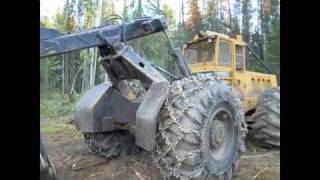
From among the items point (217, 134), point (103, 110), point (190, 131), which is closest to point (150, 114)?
point (190, 131)

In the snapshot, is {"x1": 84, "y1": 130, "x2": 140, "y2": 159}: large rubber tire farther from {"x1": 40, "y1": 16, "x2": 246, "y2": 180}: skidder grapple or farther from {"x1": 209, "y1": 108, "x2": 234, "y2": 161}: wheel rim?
{"x1": 209, "y1": 108, "x2": 234, "y2": 161}: wheel rim

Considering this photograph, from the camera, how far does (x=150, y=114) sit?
2.36m

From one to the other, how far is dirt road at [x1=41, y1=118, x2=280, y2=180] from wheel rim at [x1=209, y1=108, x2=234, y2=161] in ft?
1.06

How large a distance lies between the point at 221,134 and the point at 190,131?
40 centimetres

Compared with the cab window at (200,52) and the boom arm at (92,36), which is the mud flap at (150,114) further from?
the cab window at (200,52)

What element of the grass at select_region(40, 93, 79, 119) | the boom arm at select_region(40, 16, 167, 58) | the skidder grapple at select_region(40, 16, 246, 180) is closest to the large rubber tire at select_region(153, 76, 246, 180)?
the skidder grapple at select_region(40, 16, 246, 180)

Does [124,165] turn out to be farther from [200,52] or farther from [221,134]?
[200,52]

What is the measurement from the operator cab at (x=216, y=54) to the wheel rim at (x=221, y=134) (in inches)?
41.4

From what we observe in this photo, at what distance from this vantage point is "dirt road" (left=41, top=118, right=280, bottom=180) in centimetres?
284
